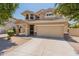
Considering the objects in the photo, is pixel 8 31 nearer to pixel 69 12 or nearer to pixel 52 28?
pixel 52 28

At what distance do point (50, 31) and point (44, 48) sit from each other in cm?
53

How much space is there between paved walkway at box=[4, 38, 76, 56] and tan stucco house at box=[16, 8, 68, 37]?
23cm

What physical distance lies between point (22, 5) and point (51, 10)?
745mm

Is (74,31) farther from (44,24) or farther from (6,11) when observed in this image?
(6,11)

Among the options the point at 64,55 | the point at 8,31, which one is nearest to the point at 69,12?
the point at 64,55

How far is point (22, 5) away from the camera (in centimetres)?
482

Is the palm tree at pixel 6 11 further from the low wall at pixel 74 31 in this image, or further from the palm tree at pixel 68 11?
the low wall at pixel 74 31

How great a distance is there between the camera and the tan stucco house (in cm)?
487

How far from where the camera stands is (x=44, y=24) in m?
5.05

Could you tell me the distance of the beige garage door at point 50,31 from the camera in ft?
16.2

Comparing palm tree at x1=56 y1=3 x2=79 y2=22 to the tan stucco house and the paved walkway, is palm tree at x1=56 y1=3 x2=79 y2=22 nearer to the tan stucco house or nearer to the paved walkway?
the tan stucco house

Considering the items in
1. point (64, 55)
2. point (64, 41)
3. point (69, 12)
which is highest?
point (69, 12)

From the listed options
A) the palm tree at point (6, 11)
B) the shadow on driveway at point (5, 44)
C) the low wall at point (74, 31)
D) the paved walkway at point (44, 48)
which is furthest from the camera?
the shadow on driveway at point (5, 44)

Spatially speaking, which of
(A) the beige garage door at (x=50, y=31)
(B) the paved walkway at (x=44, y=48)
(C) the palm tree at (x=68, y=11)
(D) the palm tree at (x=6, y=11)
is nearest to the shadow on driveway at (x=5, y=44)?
(B) the paved walkway at (x=44, y=48)
